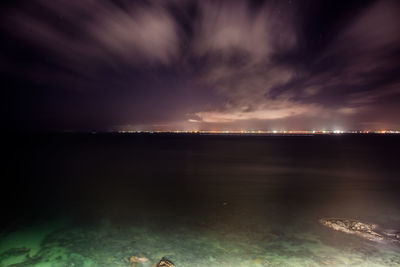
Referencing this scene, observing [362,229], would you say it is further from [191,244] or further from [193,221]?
[193,221]

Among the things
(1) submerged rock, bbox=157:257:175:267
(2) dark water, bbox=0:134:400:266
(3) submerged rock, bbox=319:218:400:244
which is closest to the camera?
(1) submerged rock, bbox=157:257:175:267

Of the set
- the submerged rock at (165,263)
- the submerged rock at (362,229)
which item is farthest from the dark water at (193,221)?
the submerged rock at (362,229)

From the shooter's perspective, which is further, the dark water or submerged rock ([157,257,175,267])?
the dark water

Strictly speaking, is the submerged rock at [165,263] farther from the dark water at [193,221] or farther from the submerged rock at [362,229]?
the submerged rock at [362,229]

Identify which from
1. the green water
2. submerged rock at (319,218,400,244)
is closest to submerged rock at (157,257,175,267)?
the green water

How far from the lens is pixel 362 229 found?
9109mm

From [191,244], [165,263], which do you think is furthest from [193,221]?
[165,263]

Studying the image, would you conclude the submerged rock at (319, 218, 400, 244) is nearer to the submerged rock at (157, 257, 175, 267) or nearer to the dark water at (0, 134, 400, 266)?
the dark water at (0, 134, 400, 266)

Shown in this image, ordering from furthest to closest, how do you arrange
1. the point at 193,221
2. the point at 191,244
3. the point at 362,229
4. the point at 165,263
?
the point at 193,221 → the point at 362,229 → the point at 191,244 → the point at 165,263

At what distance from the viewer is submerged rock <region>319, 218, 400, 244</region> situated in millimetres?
8289

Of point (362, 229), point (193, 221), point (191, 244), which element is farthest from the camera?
point (193, 221)

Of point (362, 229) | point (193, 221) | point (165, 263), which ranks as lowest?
point (193, 221)

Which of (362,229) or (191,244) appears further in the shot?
(362,229)

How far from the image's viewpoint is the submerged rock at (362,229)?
326 inches
